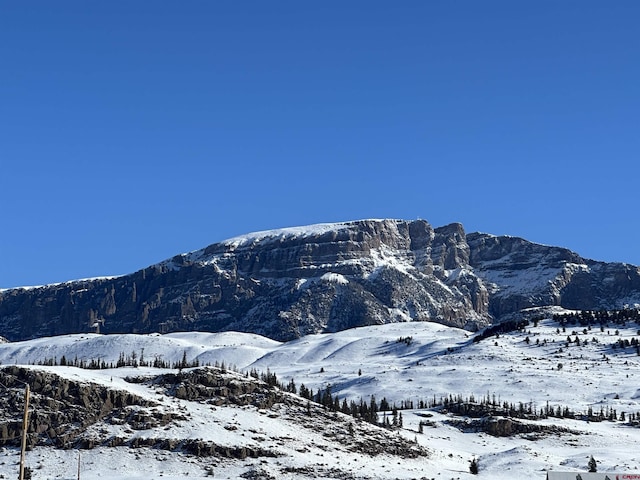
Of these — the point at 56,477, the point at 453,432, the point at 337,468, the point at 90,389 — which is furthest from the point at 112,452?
the point at 453,432

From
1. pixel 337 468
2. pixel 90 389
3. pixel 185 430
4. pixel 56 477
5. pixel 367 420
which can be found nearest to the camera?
pixel 56 477

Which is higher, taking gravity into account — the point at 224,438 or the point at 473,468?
the point at 224,438

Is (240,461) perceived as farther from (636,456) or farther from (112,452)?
(636,456)

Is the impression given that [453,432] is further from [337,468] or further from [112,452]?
[112,452]

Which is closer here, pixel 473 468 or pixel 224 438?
pixel 224 438

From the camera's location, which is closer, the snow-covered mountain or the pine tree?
the snow-covered mountain

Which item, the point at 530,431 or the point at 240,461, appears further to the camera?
the point at 530,431

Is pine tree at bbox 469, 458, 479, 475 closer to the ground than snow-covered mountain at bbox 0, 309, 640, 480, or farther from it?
closer to the ground

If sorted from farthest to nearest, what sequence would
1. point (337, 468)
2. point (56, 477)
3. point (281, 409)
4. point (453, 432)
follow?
point (453, 432) < point (281, 409) < point (337, 468) < point (56, 477)

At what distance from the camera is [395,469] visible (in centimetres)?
12875

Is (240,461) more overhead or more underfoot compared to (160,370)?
more underfoot

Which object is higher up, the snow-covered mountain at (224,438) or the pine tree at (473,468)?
the snow-covered mountain at (224,438)

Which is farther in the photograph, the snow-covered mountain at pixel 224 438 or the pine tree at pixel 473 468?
the pine tree at pixel 473 468

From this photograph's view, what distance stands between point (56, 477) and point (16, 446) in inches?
572
